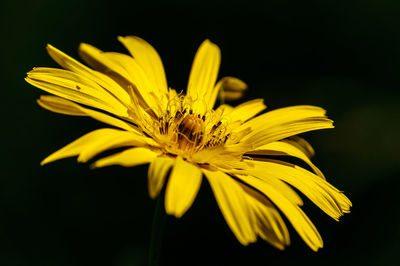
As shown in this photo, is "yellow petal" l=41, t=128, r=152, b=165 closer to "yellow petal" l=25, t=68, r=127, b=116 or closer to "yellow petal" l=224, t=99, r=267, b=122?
"yellow petal" l=25, t=68, r=127, b=116

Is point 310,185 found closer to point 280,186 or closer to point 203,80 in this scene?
point 280,186

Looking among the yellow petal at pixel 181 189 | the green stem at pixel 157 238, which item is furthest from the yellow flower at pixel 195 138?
the green stem at pixel 157 238

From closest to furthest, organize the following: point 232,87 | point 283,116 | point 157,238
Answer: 1. point 157,238
2. point 283,116
3. point 232,87

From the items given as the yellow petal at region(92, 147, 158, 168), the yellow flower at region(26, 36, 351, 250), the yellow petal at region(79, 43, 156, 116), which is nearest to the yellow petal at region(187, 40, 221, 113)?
the yellow flower at region(26, 36, 351, 250)

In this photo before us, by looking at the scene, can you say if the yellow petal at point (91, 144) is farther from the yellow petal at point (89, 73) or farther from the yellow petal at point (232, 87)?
the yellow petal at point (232, 87)

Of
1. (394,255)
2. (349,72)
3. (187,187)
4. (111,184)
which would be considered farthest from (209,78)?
(349,72)

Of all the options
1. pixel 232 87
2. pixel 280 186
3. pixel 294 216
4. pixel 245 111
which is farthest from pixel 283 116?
pixel 294 216
